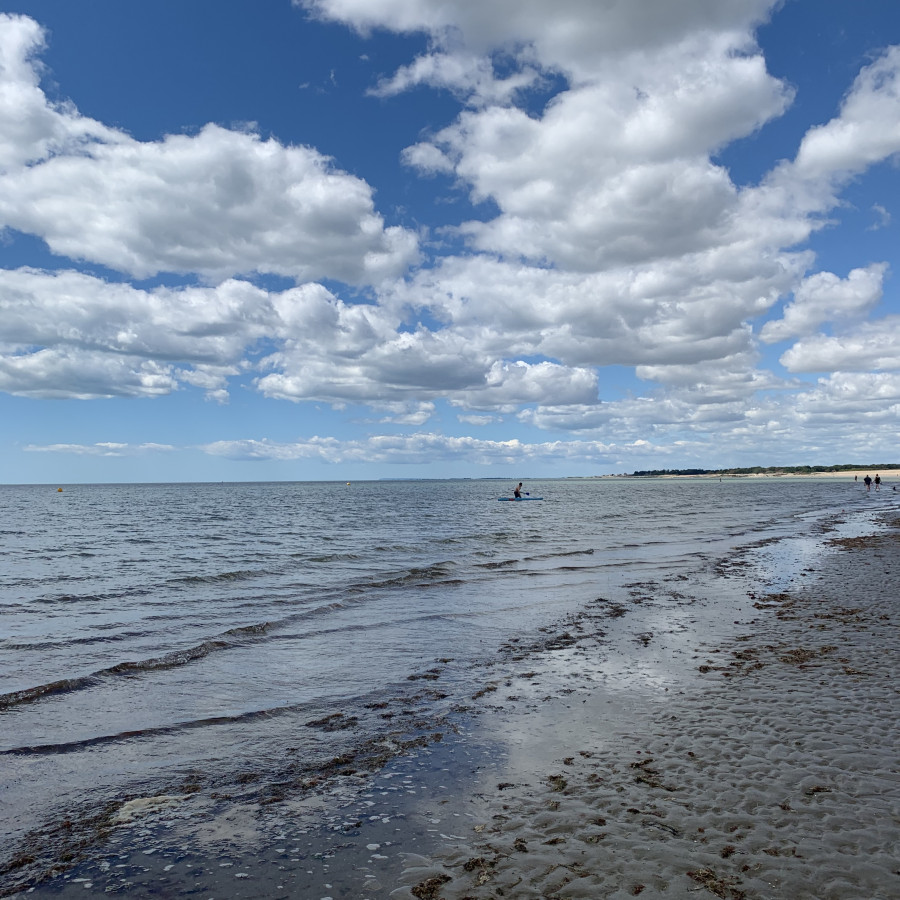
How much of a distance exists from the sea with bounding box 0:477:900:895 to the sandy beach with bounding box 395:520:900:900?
2348mm

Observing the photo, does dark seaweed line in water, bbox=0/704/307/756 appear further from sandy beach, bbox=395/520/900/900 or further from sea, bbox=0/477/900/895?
sandy beach, bbox=395/520/900/900

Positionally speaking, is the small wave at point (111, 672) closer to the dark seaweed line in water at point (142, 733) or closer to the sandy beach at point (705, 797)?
the dark seaweed line in water at point (142, 733)

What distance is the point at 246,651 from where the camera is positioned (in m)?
14.4

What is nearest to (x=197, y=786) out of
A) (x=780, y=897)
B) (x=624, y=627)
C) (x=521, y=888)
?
(x=521, y=888)

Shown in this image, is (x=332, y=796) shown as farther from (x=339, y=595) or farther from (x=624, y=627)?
(x=339, y=595)

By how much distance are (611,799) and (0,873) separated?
19.9 feet

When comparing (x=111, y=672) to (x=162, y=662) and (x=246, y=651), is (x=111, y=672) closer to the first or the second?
(x=162, y=662)


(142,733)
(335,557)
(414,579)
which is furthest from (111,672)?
(335,557)

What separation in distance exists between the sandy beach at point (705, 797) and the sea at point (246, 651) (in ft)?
7.70

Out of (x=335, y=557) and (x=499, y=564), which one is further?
(x=335, y=557)

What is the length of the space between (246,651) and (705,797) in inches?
430

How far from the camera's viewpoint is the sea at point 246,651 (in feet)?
25.5

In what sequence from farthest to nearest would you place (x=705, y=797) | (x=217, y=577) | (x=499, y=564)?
1. (x=499, y=564)
2. (x=217, y=577)
3. (x=705, y=797)

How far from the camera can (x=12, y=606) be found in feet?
64.5
